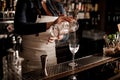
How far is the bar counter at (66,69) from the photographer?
150 cm

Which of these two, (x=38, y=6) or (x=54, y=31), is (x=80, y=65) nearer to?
(x=54, y=31)

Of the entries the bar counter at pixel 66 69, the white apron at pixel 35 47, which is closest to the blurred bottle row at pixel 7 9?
the white apron at pixel 35 47

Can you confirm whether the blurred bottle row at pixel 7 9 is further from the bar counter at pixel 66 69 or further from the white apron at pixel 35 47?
the bar counter at pixel 66 69

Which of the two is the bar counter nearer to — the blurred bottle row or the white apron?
the white apron

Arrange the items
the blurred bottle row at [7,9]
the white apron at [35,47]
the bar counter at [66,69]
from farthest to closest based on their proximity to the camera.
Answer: the blurred bottle row at [7,9]
the white apron at [35,47]
the bar counter at [66,69]

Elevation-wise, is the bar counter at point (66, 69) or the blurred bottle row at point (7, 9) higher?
the blurred bottle row at point (7, 9)

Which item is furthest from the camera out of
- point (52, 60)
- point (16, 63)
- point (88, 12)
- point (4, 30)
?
point (88, 12)

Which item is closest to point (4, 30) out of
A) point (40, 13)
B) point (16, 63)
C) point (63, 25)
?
point (40, 13)

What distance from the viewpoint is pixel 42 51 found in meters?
2.07

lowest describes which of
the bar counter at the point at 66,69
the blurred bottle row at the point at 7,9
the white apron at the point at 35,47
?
the bar counter at the point at 66,69

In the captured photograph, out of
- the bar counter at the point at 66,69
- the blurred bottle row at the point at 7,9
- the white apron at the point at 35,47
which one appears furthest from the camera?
the blurred bottle row at the point at 7,9

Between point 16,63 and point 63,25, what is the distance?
25.2 inches

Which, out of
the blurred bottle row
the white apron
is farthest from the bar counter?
the blurred bottle row

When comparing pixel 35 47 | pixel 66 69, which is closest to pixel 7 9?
pixel 35 47
